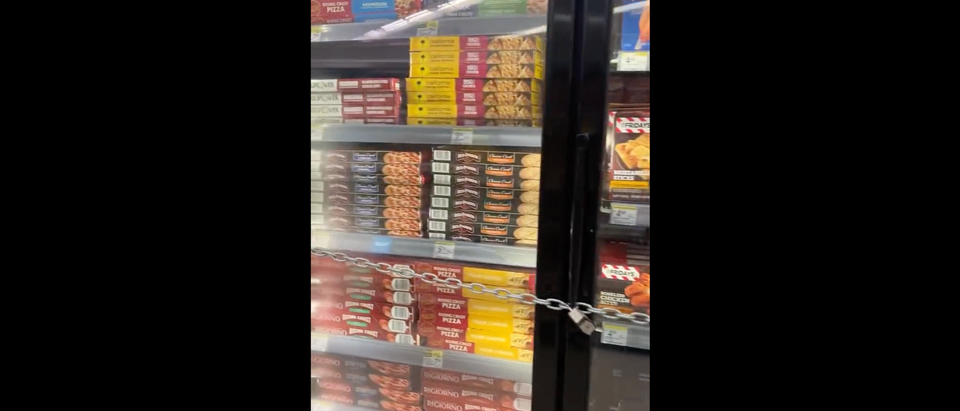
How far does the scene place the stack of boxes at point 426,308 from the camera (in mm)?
1696

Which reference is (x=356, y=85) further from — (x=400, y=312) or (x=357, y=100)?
(x=400, y=312)

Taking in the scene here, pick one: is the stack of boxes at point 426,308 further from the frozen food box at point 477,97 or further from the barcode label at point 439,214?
the frozen food box at point 477,97

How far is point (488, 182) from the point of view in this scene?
5.57 feet

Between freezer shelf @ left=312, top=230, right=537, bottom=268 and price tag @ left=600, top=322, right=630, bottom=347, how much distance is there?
0.26 meters

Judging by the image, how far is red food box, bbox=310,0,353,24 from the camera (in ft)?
5.79

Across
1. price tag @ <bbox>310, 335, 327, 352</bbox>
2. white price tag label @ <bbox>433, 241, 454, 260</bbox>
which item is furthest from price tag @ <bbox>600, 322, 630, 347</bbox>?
price tag @ <bbox>310, 335, 327, 352</bbox>

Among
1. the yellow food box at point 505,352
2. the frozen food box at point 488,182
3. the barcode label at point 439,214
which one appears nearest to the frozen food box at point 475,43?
the frozen food box at point 488,182

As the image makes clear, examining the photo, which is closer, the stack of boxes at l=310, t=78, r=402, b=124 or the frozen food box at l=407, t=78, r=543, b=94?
the frozen food box at l=407, t=78, r=543, b=94

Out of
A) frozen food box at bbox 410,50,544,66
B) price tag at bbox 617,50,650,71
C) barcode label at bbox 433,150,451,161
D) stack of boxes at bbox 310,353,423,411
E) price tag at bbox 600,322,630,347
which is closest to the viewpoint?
price tag at bbox 617,50,650,71

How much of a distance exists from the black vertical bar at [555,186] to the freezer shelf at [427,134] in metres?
0.10

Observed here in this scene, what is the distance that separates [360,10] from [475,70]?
0.43m

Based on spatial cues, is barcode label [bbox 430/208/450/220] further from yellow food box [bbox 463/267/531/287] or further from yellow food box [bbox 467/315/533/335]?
yellow food box [bbox 467/315/533/335]

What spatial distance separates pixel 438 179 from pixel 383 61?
0.42 m

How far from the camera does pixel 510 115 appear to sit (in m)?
1.65
